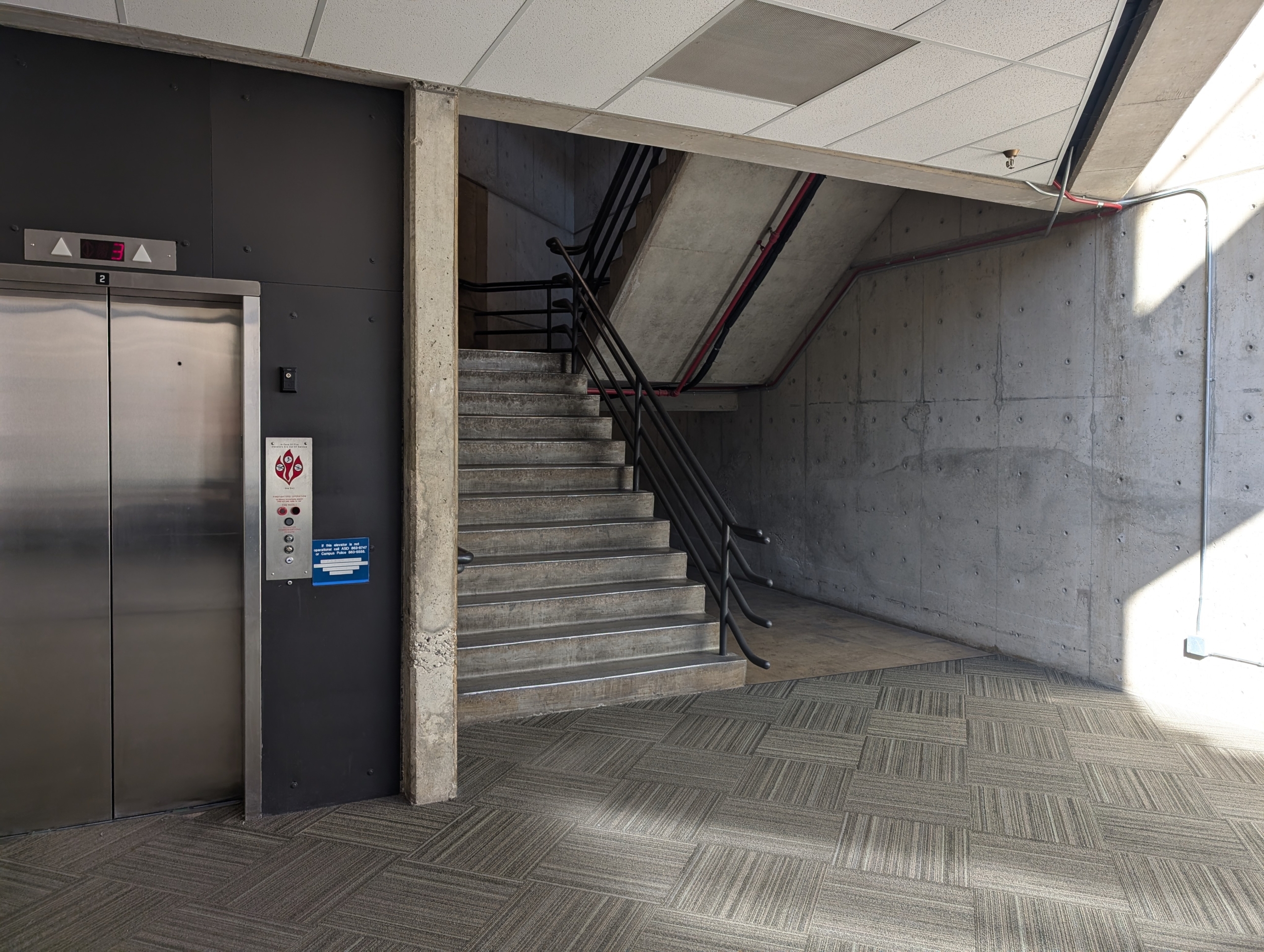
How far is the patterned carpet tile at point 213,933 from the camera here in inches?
90.7

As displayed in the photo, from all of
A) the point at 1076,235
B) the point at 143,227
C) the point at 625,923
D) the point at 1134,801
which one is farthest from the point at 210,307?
the point at 1076,235

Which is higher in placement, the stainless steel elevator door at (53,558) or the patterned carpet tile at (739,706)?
the stainless steel elevator door at (53,558)

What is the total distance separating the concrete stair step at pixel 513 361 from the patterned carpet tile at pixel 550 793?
3.46 meters

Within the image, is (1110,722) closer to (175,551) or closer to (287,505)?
(287,505)

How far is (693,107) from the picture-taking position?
131 inches

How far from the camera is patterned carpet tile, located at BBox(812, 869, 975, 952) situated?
2359 millimetres

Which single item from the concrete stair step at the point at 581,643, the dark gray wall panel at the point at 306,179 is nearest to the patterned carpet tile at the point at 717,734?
the concrete stair step at the point at 581,643

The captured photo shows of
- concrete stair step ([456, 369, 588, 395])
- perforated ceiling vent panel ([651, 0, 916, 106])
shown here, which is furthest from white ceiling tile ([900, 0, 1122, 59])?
concrete stair step ([456, 369, 588, 395])

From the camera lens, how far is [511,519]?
5160mm

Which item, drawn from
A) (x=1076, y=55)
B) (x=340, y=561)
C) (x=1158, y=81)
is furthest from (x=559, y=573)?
(x=1158, y=81)

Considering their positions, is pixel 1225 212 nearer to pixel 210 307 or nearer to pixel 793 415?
pixel 793 415

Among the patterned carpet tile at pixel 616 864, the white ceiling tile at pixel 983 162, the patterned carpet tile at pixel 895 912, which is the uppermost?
→ the white ceiling tile at pixel 983 162

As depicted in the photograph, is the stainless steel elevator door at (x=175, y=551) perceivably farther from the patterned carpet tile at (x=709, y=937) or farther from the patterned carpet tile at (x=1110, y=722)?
the patterned carpet tile at (x=1110, y=722)

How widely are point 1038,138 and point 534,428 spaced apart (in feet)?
11.2
